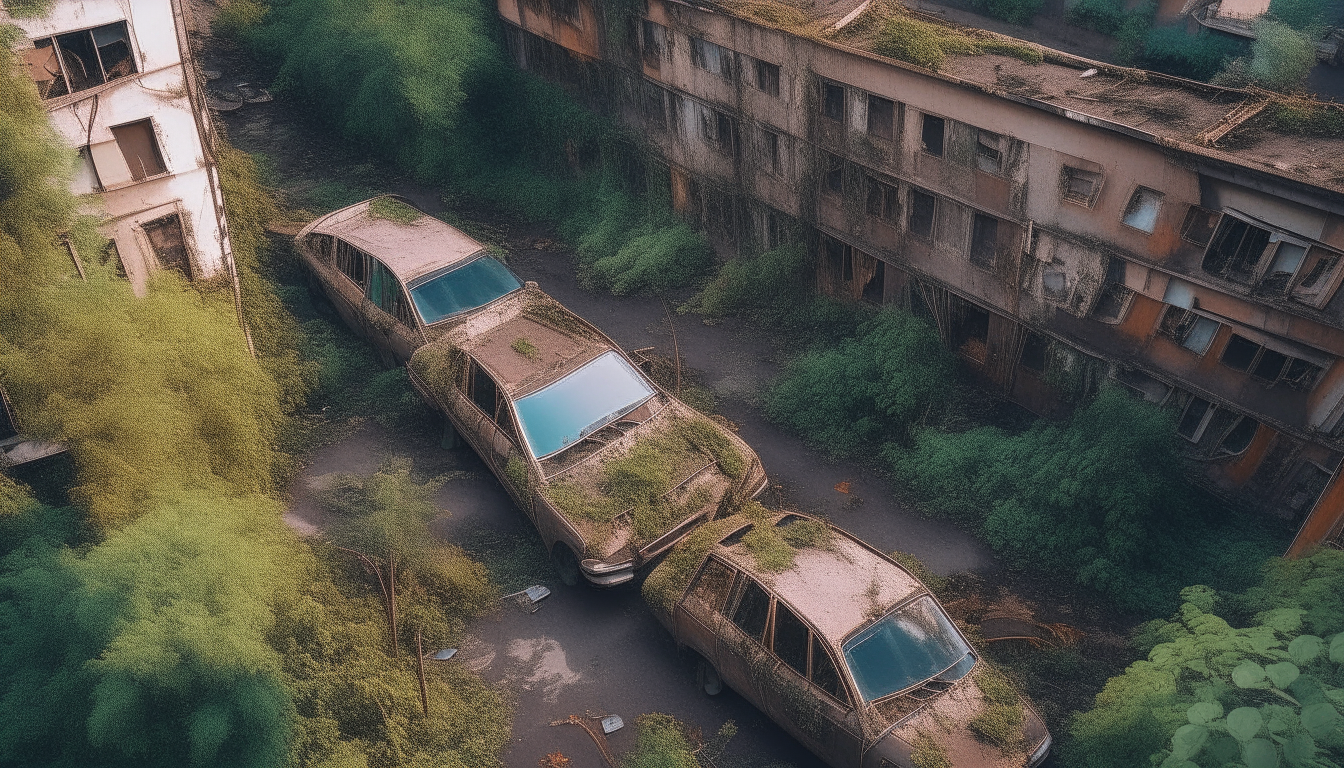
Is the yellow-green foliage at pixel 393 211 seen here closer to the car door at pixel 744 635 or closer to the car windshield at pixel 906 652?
the car door at pixel 744 635

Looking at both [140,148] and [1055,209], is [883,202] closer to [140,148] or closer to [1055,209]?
[1055,209]

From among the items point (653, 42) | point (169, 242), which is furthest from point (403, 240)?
point (653, 42)

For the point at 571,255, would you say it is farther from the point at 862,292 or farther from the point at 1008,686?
the point at 1008,686

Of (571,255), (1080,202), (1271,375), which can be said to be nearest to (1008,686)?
(1271,375)

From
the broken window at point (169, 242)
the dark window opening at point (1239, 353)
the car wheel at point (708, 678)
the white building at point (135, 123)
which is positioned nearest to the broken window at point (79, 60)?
the white building at point (135, 123)

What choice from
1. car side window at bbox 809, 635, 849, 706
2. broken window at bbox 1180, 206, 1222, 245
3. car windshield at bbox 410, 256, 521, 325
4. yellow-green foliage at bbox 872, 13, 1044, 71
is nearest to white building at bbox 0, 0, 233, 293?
car windshield at bbox 410, 256, 521, 325

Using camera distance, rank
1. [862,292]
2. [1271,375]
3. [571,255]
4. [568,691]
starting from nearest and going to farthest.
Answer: [568,691] < [1271,375] < [862,292] < [571,255]
